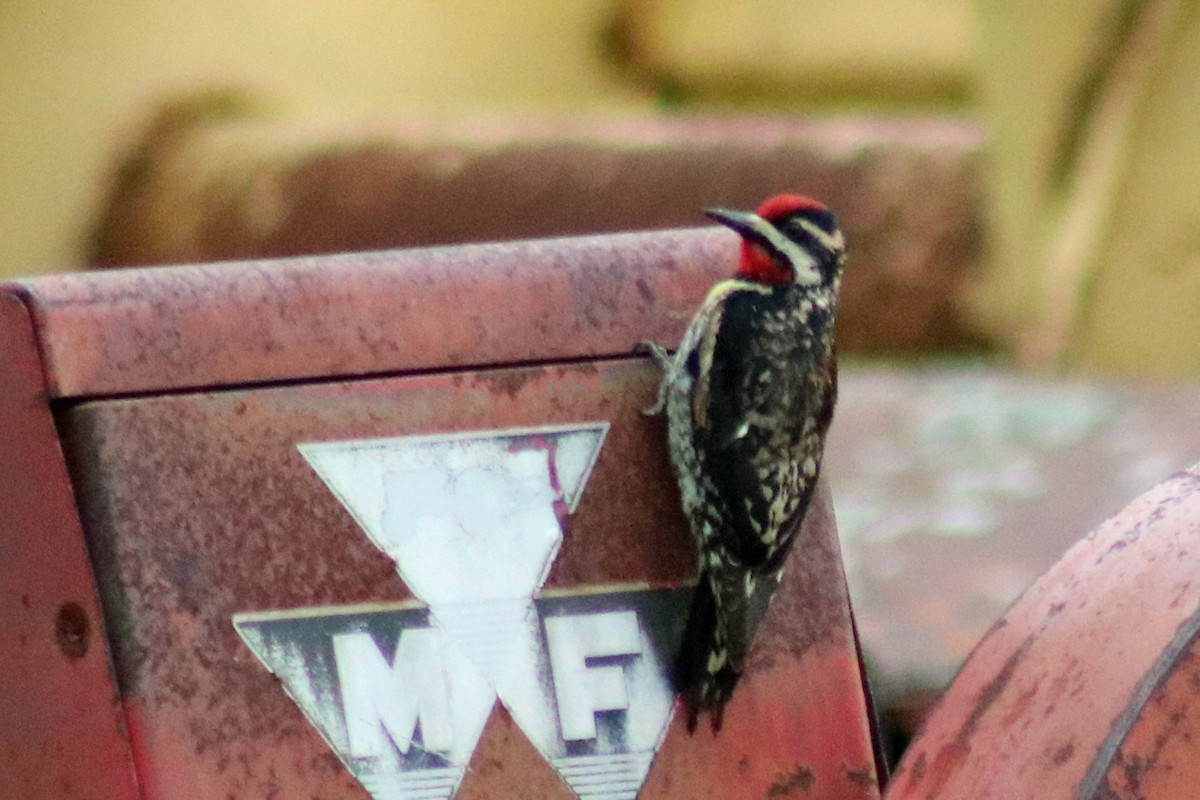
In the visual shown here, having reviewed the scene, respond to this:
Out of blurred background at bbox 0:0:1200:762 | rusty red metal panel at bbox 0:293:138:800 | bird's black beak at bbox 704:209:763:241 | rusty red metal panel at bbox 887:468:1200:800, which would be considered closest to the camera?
rusty red metal panel at bbox 887:468:1200:800

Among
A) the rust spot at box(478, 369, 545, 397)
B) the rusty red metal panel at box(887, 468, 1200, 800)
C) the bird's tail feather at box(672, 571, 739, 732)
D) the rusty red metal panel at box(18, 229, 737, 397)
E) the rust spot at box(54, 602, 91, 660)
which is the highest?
the rusty red metal panel at box(18, 229, 737, 397)

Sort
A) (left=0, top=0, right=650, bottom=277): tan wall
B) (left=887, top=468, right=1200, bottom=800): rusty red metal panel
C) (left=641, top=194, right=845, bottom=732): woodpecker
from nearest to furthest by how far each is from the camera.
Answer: (left=887, top=468, right=1200, bottom=800): rusty red metal panel < (left=641, top=194, right=845, bottom=732): woodpecker < (left=0, top=0, right=650, bottom=277): tan wall

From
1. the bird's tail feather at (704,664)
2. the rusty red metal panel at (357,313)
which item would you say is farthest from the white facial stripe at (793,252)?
the bird's tail feather at (704,664)

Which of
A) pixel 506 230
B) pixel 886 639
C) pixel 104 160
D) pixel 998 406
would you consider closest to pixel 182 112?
pixel 104 160

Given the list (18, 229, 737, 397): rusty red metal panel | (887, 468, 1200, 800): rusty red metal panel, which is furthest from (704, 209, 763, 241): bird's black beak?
(887, 468, 1200, 800): rusty red metal panel

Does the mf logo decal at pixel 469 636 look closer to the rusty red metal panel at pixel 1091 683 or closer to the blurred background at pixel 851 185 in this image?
the rusty red metal panel at pixel 1091 683

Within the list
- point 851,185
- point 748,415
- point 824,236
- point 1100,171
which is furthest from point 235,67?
point 748,415

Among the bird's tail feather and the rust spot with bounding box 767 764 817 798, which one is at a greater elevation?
the bird's tail feather

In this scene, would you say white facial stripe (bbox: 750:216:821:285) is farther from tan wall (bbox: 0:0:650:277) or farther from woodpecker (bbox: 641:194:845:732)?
tan wall (bbox: 0:0:650:277)
